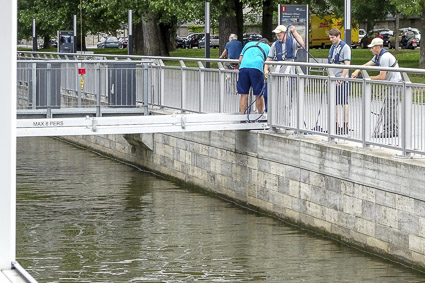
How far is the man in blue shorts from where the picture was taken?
16578mm

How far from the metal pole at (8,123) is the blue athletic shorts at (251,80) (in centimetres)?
1008

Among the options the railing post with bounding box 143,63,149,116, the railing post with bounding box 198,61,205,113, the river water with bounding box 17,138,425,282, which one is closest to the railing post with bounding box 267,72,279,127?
the river water with bounding box 17,138,425,282

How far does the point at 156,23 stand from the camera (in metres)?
44.6

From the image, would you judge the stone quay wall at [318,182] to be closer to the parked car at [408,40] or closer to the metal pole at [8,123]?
the metal pole at [8,123]

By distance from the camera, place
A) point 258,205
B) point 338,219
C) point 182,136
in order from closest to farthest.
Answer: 1. point 338,219
2. point 258,205
3. point 182,136

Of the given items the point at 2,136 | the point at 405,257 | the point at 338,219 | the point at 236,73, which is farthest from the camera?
the point at 236,73

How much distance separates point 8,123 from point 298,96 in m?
9.05

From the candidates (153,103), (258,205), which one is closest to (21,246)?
(258,205)

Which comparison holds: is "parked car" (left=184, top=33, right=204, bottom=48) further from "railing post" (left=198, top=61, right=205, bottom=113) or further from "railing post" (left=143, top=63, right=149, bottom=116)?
"railing post" (left=198, top=61, right=205, bottom=113)

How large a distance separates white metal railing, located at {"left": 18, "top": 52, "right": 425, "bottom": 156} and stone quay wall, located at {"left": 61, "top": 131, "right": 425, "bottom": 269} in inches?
10.1

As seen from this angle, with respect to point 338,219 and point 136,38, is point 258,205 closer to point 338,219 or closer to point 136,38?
point 338,219

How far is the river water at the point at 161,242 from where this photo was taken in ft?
39.3

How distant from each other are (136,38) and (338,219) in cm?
4421

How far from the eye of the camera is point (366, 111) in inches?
526
